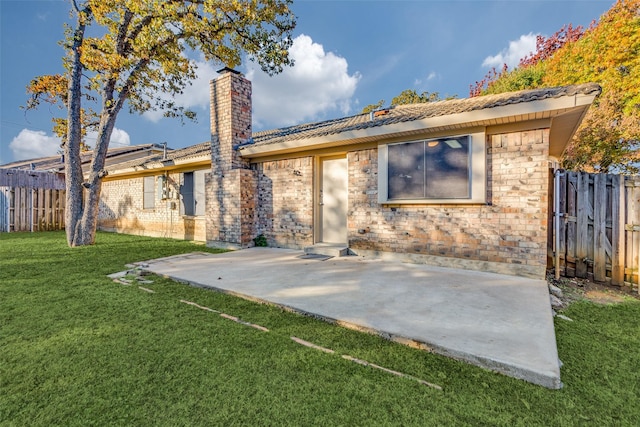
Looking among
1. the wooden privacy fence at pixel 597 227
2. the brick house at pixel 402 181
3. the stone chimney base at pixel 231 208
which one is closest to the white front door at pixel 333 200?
the brick house at pixel 402 181

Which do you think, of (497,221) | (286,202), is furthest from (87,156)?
(497,221)

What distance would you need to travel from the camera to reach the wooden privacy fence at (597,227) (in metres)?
4.04

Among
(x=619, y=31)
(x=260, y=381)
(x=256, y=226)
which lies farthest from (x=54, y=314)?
(x=619, y=31)

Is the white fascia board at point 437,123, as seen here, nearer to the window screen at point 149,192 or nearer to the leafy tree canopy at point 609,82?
the window screen at point 149,192

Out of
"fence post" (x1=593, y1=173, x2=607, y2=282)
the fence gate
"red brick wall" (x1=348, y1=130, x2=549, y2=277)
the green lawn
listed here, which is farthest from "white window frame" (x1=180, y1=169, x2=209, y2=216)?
"fence post" (x1=593, y1=173, x2=607, y2=282)

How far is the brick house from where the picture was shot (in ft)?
14.2

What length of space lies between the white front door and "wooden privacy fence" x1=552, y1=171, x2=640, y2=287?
3.91 metres

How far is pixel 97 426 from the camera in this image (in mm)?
1428

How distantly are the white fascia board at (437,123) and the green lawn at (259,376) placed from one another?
9.01 feet

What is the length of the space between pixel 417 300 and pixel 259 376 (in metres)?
2.02

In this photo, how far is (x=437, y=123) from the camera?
4680mm

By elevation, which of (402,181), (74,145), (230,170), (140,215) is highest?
(74,145)

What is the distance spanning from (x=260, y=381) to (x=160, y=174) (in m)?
10.2

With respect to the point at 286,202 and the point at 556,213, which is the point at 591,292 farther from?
the point at 286,202
